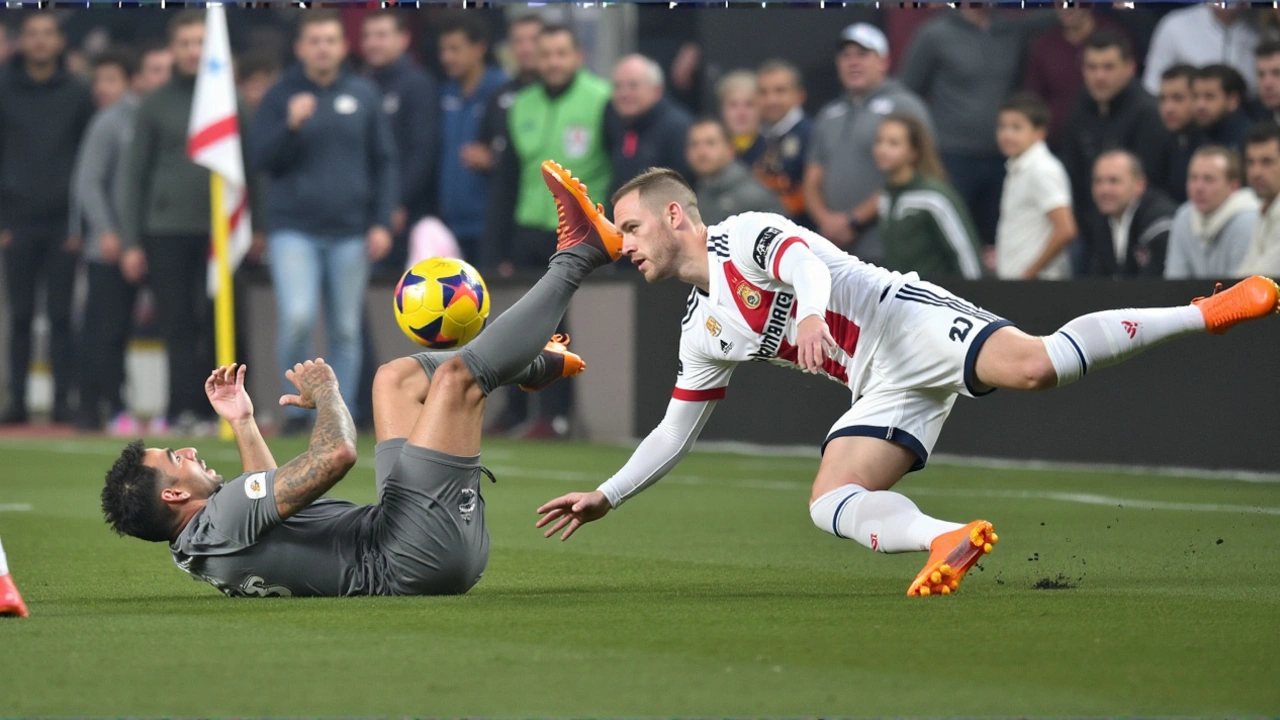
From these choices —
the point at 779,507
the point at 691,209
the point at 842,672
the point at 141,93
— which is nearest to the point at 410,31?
the point at 141,93

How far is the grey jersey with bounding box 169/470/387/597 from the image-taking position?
20.9ft

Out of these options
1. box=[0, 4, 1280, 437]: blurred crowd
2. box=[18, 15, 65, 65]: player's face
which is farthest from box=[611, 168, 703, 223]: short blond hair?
box=[18, 15, 65, 65]: player's face

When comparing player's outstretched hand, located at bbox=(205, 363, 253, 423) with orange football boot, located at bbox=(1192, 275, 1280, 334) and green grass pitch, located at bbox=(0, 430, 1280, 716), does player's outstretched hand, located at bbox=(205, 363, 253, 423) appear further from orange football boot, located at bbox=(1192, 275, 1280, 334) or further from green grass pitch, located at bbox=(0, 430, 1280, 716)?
orange football boot, located at bbox=(1192, 275, 1280, 334)

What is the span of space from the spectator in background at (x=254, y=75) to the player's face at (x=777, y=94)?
4.92m

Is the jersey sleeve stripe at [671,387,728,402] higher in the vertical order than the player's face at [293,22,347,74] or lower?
lower

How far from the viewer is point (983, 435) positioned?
12.9m

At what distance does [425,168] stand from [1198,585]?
10.5 m

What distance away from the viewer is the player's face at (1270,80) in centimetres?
1217

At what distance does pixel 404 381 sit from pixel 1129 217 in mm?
7086

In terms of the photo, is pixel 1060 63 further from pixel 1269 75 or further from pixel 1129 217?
pixel 1269 75

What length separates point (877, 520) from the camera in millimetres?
6570

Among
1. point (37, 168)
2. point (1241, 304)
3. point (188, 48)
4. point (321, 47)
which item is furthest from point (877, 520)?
point (37, 168)

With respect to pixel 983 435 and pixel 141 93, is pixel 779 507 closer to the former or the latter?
pixel 983 435

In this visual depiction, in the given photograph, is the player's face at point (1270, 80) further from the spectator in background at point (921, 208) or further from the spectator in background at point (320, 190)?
the spectator in background at point (320, 190)
